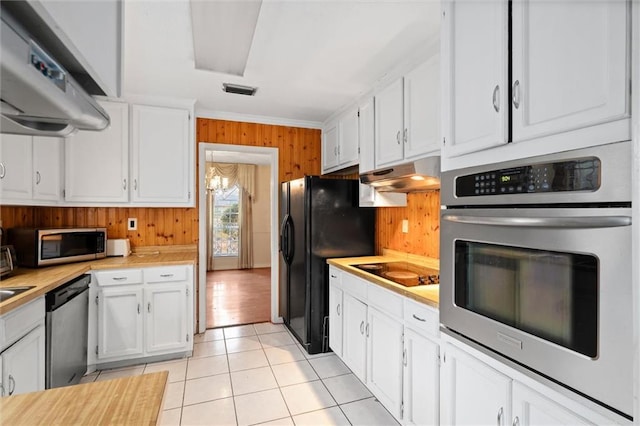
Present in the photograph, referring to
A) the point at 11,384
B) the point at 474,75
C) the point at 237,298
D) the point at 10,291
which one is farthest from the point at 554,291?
the point at 237,298

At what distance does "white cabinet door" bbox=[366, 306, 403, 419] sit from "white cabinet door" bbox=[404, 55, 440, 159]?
1.12m

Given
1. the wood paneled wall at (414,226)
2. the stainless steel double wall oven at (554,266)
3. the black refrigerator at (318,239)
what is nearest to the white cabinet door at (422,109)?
Answer: the wood paneled wall at (414,226)

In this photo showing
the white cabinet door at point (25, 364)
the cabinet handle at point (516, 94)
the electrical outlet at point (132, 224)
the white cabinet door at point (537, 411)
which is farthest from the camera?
the electrical outlet at point (132, 224)

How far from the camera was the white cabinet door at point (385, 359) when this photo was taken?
6.42 ft

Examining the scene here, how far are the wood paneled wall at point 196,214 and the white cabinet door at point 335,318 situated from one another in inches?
27.5

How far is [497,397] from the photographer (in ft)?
3.93

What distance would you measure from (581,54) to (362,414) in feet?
7.25

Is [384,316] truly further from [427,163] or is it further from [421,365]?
[427,163]

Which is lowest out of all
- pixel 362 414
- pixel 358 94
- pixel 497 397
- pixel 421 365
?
pixel 362 414

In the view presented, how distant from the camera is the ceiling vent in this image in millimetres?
2863

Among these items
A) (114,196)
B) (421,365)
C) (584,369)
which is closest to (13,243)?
(114,196)

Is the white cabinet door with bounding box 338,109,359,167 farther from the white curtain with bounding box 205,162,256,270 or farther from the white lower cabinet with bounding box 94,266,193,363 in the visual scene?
the white curtain with bounding box 205,162,256,270

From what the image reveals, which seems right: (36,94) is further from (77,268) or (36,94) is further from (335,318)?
(335,318)

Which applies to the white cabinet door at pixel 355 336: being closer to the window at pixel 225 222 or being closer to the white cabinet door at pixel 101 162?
the white cabinet door at pixel 101 162
